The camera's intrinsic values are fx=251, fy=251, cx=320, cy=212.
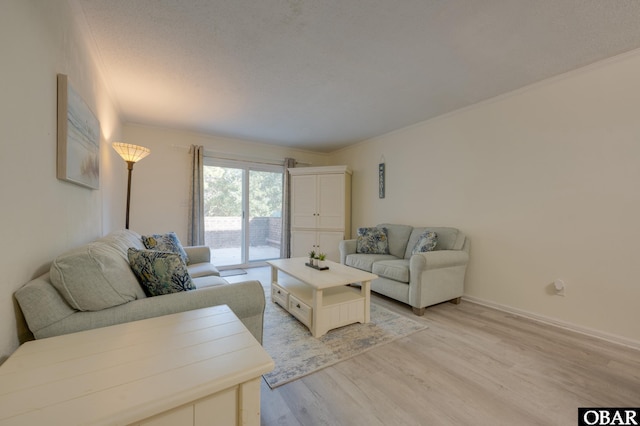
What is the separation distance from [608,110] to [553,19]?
1128mm

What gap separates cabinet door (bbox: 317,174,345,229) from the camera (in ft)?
15.3

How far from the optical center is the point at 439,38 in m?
1.91

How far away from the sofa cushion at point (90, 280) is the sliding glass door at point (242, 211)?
334 cm

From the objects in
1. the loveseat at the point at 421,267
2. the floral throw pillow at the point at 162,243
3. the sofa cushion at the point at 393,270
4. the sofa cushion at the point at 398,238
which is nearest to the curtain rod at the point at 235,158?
the floral throw pillow at the point at 162,243

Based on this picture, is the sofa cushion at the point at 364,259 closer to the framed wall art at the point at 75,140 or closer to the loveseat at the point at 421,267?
the loveseat at the point at 421,267

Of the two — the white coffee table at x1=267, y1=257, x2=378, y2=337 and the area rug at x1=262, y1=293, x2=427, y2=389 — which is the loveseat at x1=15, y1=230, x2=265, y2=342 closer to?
the area rug at x1=262, y1=293, x2=427, y2=389

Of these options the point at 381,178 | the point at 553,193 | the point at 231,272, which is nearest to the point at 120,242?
the point at 231,272

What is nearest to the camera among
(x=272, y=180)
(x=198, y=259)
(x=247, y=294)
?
(x=247, y=294)

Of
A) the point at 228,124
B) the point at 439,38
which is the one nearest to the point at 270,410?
the point at 439,38

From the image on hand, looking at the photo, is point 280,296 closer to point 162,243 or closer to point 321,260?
point 321,260

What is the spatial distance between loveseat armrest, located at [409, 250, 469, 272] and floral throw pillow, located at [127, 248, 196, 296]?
6.99ft

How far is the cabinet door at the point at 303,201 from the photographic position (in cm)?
484

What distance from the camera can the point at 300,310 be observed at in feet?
7.90

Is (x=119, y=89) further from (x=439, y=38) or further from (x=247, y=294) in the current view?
(x=439, y=38)
